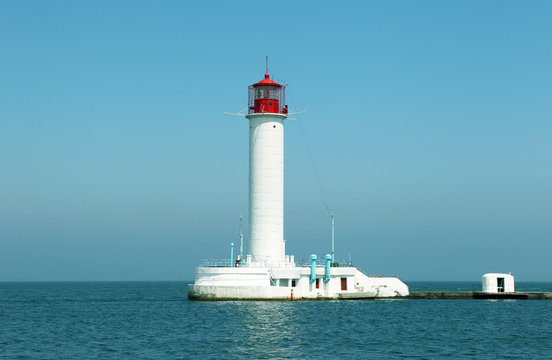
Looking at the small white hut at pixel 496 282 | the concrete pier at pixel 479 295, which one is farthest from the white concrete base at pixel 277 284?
the small white hut at pixel 496 282

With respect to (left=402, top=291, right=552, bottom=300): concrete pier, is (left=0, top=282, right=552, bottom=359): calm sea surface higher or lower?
lower

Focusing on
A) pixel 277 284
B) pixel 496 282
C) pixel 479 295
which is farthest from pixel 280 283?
pixel 496 282

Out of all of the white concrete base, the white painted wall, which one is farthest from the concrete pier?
the white painted wall

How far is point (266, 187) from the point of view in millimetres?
60594

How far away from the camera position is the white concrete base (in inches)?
2266

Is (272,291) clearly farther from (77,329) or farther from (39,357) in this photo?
(39,357)

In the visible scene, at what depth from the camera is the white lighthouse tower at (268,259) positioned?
190 feet

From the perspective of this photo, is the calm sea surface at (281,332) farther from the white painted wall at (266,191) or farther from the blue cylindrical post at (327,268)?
the white painted wall at (266,191)

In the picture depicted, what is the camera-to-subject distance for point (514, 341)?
41.0m

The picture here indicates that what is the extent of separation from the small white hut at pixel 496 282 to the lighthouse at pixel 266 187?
22.0 metres

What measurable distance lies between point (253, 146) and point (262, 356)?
1161 inches

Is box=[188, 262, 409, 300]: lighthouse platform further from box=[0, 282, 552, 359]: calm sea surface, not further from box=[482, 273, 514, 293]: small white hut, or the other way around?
box=[482, 273, 514, 293]: small white hut

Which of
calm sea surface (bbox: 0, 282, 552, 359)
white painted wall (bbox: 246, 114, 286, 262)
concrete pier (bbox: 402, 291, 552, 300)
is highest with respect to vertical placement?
white painted wall (bbox: 246, 114, 286, 262)

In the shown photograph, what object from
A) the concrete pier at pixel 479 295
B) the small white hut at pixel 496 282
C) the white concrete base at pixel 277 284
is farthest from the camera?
the small white hut at pixel 496 282
